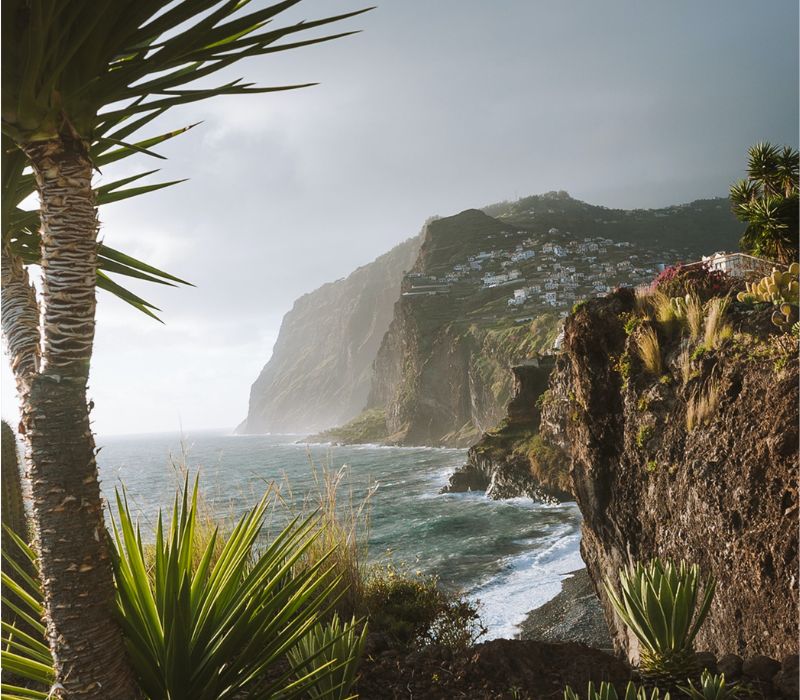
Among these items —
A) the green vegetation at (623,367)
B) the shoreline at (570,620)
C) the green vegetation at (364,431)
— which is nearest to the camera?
the green vegetation at (623,367)

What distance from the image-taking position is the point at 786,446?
3664 mm

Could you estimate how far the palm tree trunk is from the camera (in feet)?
4.21

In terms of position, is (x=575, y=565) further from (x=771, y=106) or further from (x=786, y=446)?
(x=771, y=106)

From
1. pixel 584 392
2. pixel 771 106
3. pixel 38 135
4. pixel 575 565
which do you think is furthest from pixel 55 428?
pixel 575 565

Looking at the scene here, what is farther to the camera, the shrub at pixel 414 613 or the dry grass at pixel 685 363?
the dry grass at pixel 685 363

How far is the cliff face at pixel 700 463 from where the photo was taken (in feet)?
12.0

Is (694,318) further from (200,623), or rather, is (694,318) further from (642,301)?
(200,623)

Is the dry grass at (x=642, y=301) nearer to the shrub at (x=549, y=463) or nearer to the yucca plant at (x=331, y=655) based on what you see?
the yucca plant at (x=331, y=655)

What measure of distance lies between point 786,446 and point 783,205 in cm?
777

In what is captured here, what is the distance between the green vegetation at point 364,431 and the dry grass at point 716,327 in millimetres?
69381

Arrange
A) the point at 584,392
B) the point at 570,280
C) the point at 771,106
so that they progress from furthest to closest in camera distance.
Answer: the point at 570,280 → the point at 584,392 → the point at 771,106

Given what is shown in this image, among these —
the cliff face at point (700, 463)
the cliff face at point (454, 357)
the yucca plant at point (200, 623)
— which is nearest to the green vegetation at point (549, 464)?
the cliff face at point (700, 463)

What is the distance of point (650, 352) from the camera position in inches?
223

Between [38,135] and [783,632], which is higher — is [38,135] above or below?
above
